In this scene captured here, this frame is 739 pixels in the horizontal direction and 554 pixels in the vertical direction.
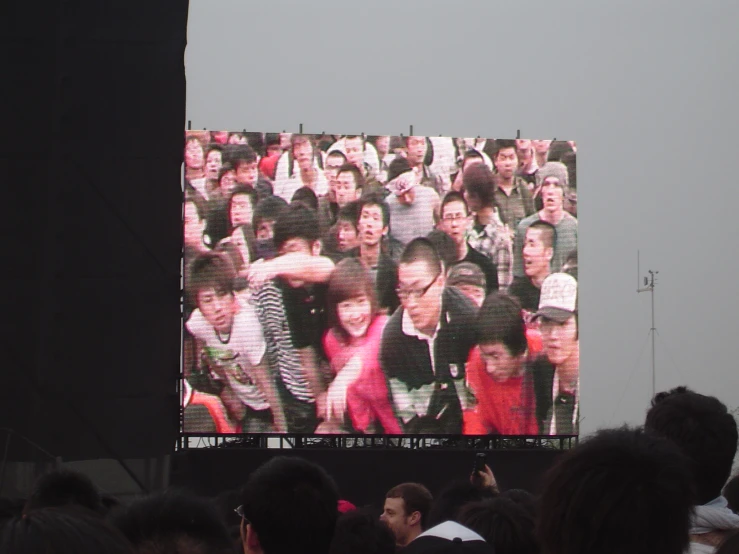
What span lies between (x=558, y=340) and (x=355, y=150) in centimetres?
329

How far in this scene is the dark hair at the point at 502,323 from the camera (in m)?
12.4

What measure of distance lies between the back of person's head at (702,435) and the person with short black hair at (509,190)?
10486 mm

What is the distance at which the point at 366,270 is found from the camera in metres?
12.3

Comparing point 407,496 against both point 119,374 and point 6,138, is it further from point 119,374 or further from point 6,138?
point 6,138

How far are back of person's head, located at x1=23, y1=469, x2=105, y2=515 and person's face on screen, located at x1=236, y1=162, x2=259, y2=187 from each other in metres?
9.69

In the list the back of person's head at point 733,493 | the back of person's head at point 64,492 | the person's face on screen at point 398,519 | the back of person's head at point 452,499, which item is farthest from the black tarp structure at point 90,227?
the back of person's head at point 733,493

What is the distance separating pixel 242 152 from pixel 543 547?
1125 cm

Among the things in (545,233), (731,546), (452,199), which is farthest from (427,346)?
(731,546)

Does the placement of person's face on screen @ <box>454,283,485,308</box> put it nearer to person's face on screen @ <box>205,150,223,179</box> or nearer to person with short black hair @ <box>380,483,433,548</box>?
person's face on screen @ <box>205,150,223,179</box>

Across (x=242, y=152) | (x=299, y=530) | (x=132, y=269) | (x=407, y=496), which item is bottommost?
(x=407, y=496)

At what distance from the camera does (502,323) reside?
12438 millimetres

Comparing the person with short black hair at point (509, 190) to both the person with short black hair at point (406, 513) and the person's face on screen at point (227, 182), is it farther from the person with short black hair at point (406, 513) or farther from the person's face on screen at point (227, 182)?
the person with short black hair at point (406, 513)

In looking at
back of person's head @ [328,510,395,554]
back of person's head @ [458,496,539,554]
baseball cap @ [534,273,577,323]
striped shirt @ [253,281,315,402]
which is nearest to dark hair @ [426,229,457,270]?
baseball cap @ [534,273,577,323]

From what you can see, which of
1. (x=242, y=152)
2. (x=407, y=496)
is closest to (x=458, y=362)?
(x=242, y=152)
